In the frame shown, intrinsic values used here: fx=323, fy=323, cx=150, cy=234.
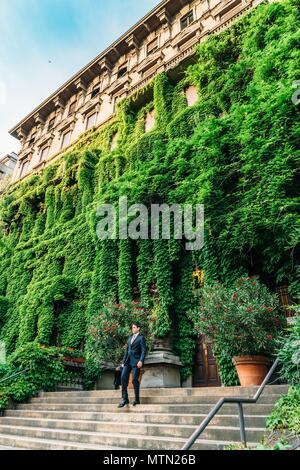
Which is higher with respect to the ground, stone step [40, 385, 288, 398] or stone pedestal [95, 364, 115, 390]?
stone pedestal [95, 364, 115, 390]

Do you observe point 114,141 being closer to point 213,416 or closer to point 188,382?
point 188,382

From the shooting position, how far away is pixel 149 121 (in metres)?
17.9

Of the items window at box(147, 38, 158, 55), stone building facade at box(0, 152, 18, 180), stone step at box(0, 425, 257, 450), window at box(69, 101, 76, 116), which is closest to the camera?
stone step at box(0, 425, 257, 450)

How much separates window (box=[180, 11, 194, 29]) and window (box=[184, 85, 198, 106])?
639cm

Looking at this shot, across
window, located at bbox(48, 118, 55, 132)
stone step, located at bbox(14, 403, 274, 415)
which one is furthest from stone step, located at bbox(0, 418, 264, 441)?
→ window, located at bbox(48, 118, 55, 132)

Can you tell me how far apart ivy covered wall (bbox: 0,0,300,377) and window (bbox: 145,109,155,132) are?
396 millimetres

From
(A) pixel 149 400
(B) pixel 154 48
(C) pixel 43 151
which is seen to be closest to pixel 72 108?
(C) pixel 43 151

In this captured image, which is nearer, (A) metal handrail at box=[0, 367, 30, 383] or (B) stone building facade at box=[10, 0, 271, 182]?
(A) metal handrail at box=[0, 367, 30, 383]

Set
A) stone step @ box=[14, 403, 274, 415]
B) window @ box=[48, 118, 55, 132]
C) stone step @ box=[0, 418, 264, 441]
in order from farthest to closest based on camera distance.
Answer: window @ box=[48, 118, 55, 132]
stone step @ box=[14, 403, 274, 415]
stone step @ box=[0, 418, 264, 441]

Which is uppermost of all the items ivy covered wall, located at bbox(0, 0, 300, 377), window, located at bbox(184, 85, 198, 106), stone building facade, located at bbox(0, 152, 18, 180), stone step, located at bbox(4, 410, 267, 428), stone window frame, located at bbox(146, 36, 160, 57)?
stone building facade, located at bbox(0, 152, 18, 180)

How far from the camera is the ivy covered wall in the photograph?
9.03 metres

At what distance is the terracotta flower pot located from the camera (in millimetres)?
7082

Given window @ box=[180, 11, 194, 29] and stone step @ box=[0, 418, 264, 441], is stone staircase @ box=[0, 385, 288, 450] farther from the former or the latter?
window @ box=[180, 11, 194, 29]
